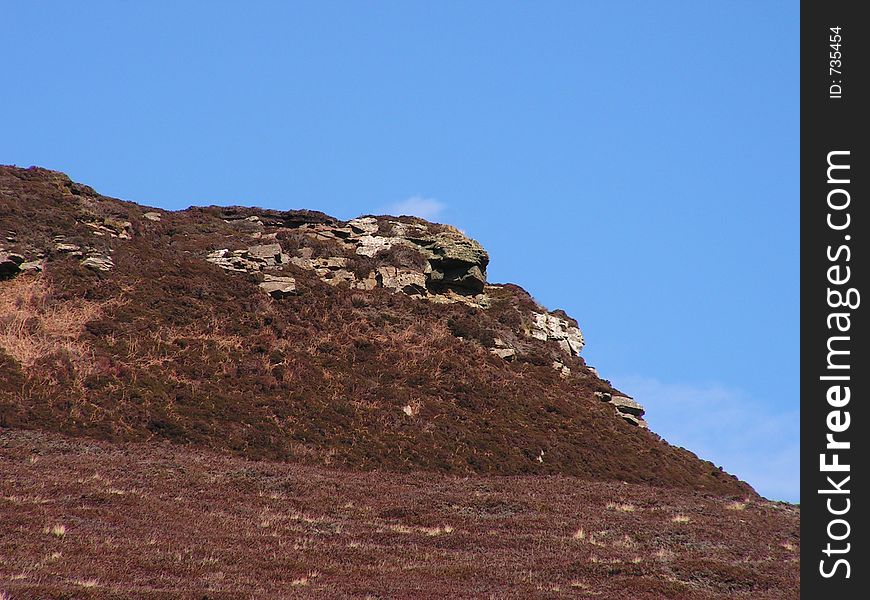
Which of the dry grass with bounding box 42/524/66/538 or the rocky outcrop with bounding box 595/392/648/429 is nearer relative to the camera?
the dry grass with bounding box 42/524/66/538

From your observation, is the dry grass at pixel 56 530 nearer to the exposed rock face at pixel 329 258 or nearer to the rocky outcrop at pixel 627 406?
the exposed rock face at pixel 329 258

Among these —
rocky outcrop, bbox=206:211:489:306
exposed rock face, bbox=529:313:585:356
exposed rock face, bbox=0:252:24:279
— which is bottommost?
exposed rock face, bbox=0:252:24:279

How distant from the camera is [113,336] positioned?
40188mm

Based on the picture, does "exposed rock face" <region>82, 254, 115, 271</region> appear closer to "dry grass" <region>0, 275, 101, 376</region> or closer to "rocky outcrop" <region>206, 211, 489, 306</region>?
"dry grass" <region>0, 275, 101, 376</region>

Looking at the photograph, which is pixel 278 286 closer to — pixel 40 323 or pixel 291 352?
pixel 291 352

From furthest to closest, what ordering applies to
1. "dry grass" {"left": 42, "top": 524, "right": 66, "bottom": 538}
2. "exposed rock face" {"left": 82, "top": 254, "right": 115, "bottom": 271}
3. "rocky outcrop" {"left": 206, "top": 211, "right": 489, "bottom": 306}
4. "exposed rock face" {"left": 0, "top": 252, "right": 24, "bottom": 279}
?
"rocky outcrop" {"left": 206, "top": 211, "right": 489, "bottom": 306}, "exposed rock face" {"left": 82, "top": 254, "right": 115, "bottom": 271}, "exposed rock face" {"left": 0, "top": 252, "right": 24, "bottom": 279}, "dry grass" {"left": 42, "top": 524, "right": 66, "bottom": 538}

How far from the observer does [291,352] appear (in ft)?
140

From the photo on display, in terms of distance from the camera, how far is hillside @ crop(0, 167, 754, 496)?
36.6 meters

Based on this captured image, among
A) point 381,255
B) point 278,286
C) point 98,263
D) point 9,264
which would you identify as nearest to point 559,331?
point 381,255

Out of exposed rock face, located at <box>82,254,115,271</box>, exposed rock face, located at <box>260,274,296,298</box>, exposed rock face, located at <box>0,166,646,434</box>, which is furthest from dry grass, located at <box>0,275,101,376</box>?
exposed rock face, located at <box>260,274,296,298</box>

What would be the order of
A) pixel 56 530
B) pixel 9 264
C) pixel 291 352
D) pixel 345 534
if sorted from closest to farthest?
1. pixel 56 530
2. pixel 345 534
3. pixel 291 352
4. pixel 9 264

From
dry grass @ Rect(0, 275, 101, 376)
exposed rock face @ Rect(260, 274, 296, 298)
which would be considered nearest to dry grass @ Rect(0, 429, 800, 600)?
dry grass @ Rect(0, 275, 101, 376)

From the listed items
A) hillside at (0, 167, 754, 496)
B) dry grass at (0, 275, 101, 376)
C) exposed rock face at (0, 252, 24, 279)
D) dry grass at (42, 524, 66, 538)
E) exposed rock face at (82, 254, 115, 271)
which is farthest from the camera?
exposed rock face at (82, 254, 115, 271)

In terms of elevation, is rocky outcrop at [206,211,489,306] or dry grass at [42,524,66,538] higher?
rocky outcrop at [206,211,489,306]
